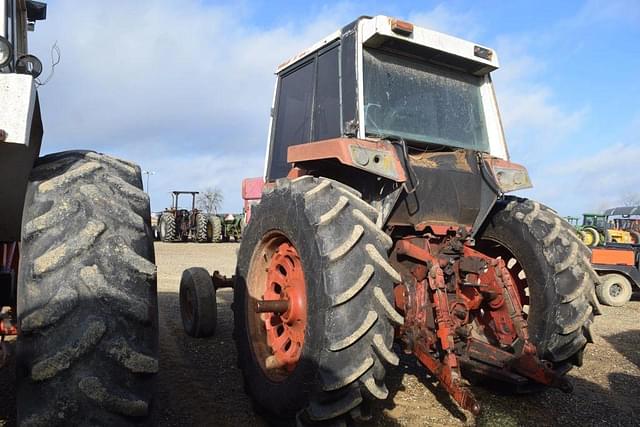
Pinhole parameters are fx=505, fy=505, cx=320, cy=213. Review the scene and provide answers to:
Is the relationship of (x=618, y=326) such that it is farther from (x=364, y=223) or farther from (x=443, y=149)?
(x=364, y=223)

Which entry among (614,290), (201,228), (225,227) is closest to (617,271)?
(614,290)

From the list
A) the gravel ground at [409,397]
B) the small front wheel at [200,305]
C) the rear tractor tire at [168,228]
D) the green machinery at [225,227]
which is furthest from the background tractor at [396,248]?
the green machinery at [225,227]

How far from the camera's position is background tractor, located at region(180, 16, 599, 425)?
2.67 meters

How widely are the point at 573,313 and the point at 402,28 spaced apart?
2272 millimetres

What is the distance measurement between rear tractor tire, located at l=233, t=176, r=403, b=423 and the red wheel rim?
10 millimetres

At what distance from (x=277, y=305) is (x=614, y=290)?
30.9 ft

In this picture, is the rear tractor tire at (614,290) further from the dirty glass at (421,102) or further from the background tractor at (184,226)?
the background tractor at (184,226)

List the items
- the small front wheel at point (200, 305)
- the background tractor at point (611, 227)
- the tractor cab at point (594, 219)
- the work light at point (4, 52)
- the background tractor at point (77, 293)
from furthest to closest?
the tractor cab at point (594, 219), the background tractor at point (611, 227), the small front wheel at point (200, 305), the work light at point (4, 52), the background tractor at point (77, 293)

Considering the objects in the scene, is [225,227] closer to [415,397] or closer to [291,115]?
[291,115]

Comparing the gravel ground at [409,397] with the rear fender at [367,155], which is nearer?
the rear fender at [367,155]

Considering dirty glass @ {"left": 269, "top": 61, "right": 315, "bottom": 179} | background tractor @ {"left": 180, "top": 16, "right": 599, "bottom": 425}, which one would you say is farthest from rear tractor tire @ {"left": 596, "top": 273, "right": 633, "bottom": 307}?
dirty glass @ {"left": 269, "top": 61, "right": 315, "bottom": 179}

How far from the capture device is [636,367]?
5.10 meters

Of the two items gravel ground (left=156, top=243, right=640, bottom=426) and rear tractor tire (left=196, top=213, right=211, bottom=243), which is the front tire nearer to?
rear tractor tire (left=196, top=213, right=211, bottom=243)

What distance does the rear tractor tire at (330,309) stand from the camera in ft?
8.52
